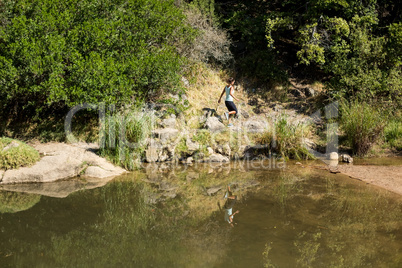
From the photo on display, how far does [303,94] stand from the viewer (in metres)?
14.4

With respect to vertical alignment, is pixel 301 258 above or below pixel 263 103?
below

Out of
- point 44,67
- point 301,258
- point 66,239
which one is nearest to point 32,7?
point 44,67

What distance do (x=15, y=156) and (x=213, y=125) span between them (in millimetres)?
5505

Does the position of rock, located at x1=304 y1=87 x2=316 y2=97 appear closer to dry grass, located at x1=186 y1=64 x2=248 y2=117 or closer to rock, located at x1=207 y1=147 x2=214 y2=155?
dry grass, located at x1=186 y1=64 x2=248 y2=117

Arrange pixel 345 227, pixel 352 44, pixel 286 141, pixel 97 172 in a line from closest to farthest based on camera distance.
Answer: pixel 345 227
pixel 97 172
pixel 286 141
pixel 352 44

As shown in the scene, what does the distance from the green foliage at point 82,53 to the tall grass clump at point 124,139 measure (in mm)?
582

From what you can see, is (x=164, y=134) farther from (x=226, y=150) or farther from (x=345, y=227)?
(x=345, y=227)

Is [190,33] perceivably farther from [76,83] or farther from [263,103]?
[76,83]

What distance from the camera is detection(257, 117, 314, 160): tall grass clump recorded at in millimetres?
10555

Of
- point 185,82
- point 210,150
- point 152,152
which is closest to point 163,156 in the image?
point 152,152

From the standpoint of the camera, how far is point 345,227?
6.18 m

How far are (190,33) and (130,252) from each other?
9188 mm

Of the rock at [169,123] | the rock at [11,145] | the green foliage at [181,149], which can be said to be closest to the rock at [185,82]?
the rock at [169,123]

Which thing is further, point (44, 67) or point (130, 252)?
point (44, 67)
